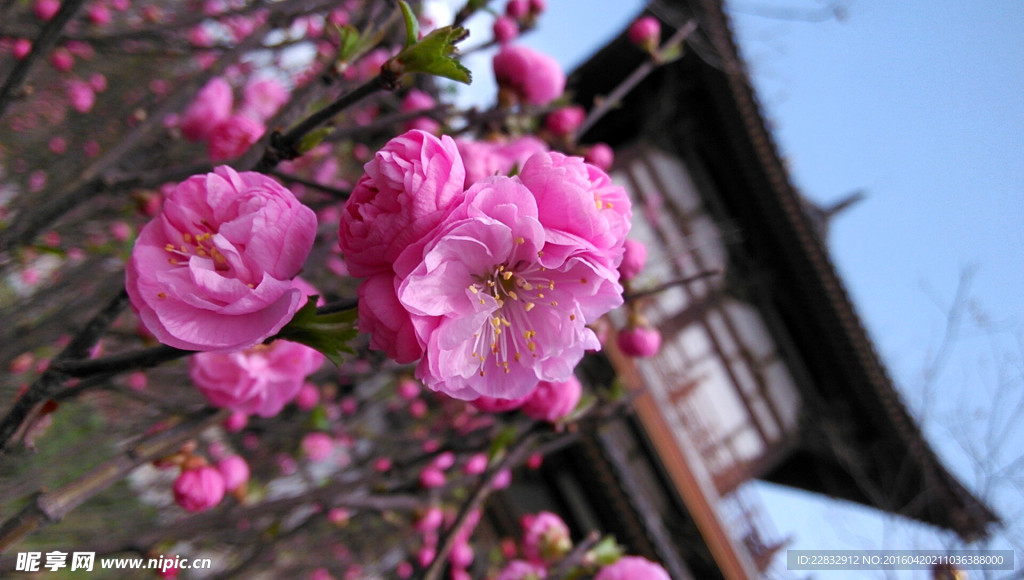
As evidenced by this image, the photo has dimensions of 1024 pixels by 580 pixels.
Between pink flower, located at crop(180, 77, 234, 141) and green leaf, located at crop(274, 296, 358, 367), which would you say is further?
pink flower, located at crop(180, 77, 234, 141)

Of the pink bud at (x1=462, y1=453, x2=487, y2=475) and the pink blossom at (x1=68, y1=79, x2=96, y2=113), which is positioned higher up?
the pink blossom at (x1=68, y1=79, x2=96, y2=113)

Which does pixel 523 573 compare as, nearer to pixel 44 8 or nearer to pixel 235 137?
pixel 235 137

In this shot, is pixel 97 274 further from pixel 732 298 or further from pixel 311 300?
pixel 732 298

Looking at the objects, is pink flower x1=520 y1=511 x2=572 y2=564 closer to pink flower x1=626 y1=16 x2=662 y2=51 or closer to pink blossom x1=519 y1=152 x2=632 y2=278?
pink blossom x1=519 y1=152 x2=632 y2=278

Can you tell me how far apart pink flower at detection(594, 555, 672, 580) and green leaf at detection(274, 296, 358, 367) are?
1002 mm

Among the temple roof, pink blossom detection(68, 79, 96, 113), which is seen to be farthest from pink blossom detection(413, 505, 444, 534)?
the temple roof

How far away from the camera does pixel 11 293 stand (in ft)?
6.22

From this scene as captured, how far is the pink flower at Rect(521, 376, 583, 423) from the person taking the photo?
2.97 ft

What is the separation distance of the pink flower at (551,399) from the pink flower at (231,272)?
49cm

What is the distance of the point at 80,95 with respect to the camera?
2305 millimetres

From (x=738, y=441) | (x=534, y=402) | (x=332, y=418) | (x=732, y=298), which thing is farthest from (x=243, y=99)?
(x=738, y=441)

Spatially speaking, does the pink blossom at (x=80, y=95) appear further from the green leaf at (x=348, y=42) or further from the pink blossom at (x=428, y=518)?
the green leaf at (x=348, y=42)

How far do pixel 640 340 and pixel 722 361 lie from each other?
144 inches

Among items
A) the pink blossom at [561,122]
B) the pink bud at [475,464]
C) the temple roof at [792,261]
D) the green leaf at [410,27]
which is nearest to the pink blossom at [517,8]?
the pink blossom at [561,122]
